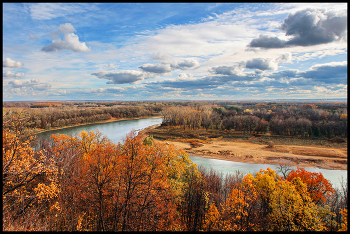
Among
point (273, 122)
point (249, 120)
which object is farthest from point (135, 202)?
point (273, 122)

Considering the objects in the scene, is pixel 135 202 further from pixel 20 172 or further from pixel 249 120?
pixel 249 120

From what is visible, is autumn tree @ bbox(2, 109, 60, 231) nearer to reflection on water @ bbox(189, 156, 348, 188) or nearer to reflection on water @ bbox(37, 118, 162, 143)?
reflection on water @ bbox(189, 156, 348, 188)

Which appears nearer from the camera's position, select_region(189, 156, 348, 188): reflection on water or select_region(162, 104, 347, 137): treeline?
select_region(189, 156, 348, 188): reflection on water

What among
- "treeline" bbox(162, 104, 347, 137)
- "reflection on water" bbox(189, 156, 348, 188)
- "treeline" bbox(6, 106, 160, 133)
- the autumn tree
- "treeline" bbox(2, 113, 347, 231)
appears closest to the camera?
the autumn tree

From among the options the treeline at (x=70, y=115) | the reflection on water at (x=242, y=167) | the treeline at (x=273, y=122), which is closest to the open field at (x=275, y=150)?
the reflection on water at (x=242, y=167)

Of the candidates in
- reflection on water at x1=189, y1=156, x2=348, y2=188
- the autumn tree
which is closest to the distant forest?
reflection on water at x1=189, y1=156, x2=348, y2=188

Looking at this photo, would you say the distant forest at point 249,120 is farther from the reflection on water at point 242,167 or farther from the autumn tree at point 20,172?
the autumn tree at point 20,172
